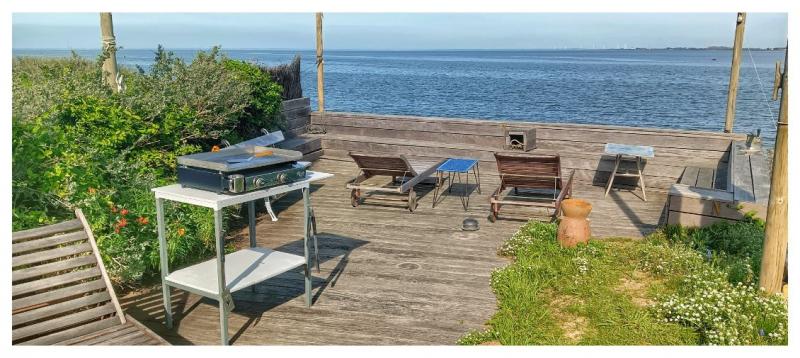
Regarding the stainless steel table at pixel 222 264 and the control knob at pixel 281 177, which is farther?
the control knob at pixel 281 177

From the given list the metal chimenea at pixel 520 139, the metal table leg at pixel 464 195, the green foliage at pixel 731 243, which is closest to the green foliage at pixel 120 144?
the metal table leg at pixel 464 195

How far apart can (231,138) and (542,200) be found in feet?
14.2

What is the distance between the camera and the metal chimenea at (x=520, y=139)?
1068 cm

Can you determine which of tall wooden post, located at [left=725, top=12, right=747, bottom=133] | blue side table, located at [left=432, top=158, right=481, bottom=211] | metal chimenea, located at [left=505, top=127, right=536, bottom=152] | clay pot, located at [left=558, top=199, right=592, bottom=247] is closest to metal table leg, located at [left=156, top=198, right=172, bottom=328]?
clay pot, located at [left=558, top=199, right=592, bottom=247]

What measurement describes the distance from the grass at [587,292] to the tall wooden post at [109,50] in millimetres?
5270

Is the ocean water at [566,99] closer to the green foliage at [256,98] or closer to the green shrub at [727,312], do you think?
the green foliage at [256,98]

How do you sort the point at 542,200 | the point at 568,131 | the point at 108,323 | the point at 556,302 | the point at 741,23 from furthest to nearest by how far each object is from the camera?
the point at 568,131 < the point at 741,23 < the point at 542,200 < the point at 556,302 < the point at 108,323

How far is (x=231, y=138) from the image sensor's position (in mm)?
8914

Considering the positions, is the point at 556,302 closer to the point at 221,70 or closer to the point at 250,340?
the point at 250,340

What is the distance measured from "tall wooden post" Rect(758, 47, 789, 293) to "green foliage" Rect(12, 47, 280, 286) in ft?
16.7

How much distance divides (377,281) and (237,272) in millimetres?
1491

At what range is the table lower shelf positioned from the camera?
15.8ft

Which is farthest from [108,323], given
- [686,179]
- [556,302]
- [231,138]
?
[686,179]
